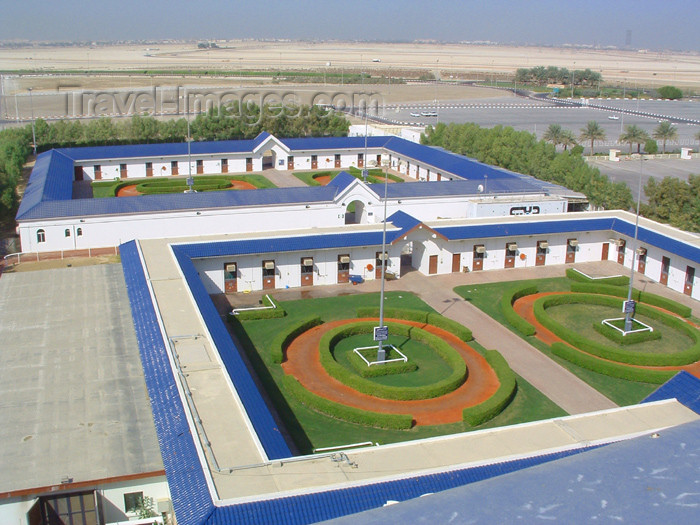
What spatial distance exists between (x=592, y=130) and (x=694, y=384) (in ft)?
207

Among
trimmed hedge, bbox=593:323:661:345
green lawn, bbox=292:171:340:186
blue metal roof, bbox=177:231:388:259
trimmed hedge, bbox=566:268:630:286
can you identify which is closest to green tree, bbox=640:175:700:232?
trimmed hedge, bbox=566:268:630:286

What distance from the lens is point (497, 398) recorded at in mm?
24531

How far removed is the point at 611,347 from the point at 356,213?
23.2 metres

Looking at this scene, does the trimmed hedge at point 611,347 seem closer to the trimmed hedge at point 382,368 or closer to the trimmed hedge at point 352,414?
the trimmed hedge at point 382,368

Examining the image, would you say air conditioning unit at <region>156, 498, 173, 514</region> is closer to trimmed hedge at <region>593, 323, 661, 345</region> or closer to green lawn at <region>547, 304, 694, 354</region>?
green lawn at <region>547, 304, 694, 354</region>

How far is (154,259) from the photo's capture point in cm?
3356

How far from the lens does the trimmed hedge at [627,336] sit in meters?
30.2

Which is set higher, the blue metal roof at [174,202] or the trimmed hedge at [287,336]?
the blue metal roof at [174,202]

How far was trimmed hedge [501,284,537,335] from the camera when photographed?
Result: 3120 centimetres

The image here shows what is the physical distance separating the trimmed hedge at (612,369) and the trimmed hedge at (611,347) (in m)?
0.49

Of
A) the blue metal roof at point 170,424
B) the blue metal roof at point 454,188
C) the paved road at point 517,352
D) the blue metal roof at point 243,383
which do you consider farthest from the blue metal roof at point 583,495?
the blue metal roof at point 454,188

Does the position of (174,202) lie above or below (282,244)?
above

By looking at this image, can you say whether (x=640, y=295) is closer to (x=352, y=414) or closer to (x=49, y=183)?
(x=352, y=414)

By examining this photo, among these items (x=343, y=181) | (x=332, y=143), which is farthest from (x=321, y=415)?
(x=332, y=143)
